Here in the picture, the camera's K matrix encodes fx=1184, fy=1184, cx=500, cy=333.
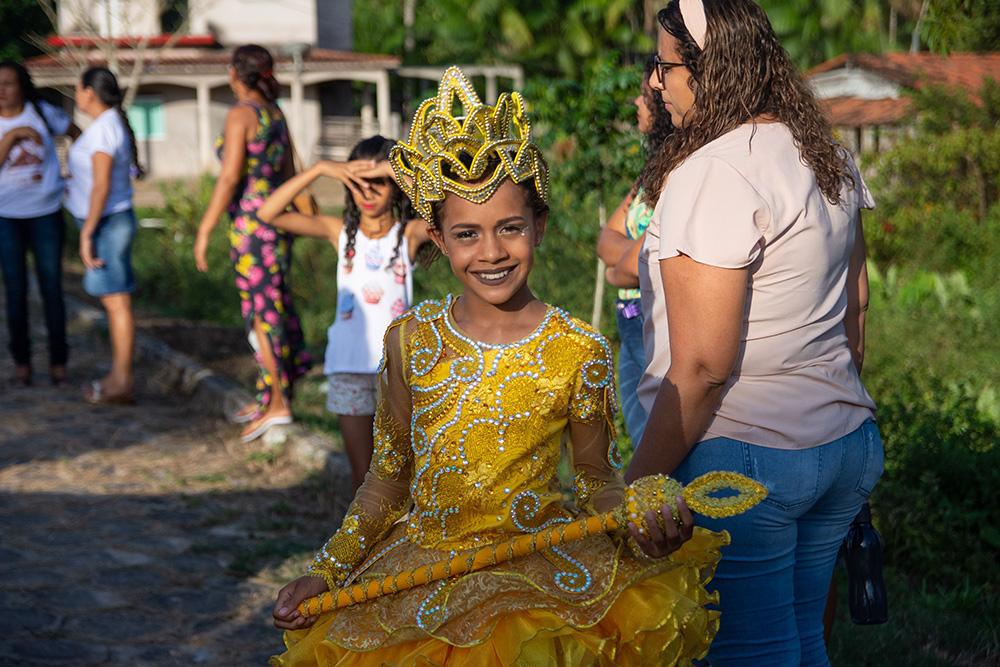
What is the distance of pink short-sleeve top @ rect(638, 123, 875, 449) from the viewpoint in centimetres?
246

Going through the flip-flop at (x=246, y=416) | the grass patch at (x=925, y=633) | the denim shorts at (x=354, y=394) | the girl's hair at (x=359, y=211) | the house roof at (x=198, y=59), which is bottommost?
the grass patch at (x=925, y=633)

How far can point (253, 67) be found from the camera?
21.5 feet

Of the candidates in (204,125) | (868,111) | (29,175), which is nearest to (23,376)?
(29,175)

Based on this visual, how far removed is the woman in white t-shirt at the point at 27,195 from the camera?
8.00 metres

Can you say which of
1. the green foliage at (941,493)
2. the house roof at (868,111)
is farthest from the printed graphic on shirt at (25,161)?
the house roof at (868,111)

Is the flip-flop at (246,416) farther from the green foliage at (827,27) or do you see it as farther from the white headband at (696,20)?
the green foliage at (827,27)

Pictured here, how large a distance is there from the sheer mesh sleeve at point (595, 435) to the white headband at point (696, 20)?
2.28 ft

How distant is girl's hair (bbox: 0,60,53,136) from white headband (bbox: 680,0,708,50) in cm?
650

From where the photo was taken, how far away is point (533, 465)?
2.66 meters

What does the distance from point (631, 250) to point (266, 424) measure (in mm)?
3514

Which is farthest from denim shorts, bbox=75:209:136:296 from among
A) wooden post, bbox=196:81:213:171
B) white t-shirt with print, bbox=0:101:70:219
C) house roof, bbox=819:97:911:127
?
wooden post, bbox=196:81:213:171

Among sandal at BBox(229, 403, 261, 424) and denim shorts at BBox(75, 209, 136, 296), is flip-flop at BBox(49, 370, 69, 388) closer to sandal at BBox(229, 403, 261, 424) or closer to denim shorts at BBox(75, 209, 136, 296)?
denim shorts at BBox(75, 209, 136, 296)

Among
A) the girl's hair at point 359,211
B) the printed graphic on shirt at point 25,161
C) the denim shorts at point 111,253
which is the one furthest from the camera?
the printed graphic on shirt at point 25,161

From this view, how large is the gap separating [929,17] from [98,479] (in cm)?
477
